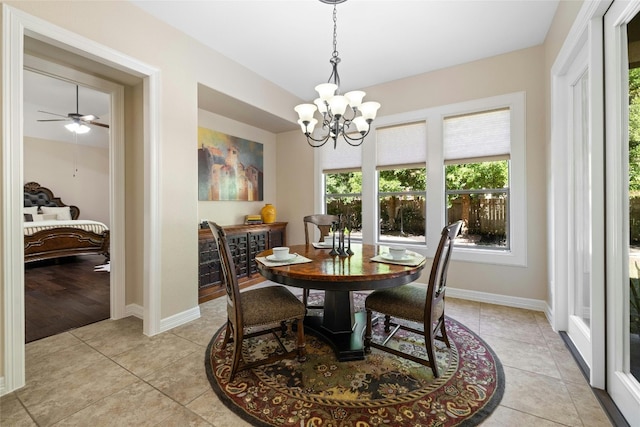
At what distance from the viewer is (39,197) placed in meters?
6.42

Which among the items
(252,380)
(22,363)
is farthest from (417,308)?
(22,363)

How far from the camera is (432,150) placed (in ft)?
11.8

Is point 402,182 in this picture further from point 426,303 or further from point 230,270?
point 230,270

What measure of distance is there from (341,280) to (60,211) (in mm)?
7777

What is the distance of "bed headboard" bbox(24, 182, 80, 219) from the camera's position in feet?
20.5

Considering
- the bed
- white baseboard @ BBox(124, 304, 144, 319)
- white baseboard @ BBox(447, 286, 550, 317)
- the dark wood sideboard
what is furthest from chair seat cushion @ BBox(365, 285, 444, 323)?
the bed

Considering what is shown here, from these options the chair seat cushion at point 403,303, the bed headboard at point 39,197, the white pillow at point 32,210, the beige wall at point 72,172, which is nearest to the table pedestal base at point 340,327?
the chair seat cushion at point 403,303

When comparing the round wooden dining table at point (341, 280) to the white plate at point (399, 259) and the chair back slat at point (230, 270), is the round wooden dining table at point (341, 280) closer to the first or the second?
the white plate at point (399, 259)

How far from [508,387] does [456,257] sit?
1.90m

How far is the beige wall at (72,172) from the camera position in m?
6.51

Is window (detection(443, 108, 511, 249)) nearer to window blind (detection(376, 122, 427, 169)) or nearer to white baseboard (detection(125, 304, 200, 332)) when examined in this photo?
window blind (detection(376, 122, 427, 169))

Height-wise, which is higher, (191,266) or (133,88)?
(133,88)

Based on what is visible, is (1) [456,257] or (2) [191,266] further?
(1) [456,257]

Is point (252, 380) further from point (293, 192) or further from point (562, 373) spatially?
point (293, 192)
